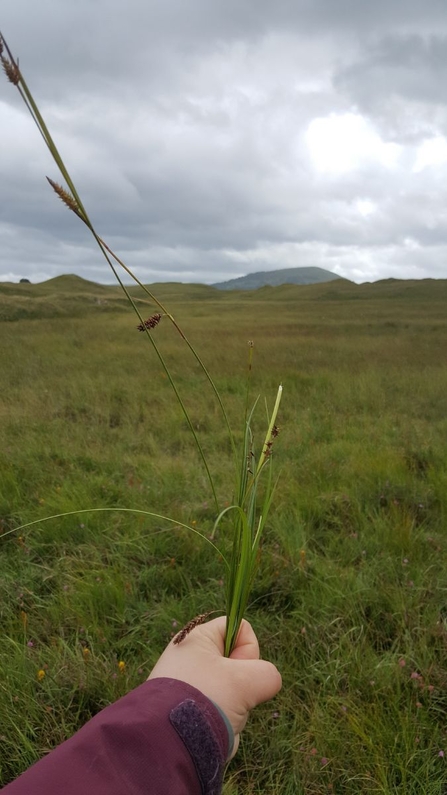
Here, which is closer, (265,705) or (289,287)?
(265,705)

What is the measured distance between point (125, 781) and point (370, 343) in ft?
39.1

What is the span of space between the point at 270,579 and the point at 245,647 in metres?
1.19

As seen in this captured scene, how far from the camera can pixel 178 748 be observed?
97 centimetres

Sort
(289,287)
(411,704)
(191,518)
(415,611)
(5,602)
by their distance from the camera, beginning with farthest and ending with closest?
(289,287) < (191,518) < (5,602) < (415,611) < (411,704)

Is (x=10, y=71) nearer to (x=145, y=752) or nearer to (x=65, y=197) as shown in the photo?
(x=65, y=197)

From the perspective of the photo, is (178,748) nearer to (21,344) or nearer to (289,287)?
(21,344)

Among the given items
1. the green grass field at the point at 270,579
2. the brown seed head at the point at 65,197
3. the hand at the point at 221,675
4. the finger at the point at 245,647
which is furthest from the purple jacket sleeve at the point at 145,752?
the brown seed head at the point at 65,197

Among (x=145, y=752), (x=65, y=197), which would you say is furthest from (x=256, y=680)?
(x=65, y=197)

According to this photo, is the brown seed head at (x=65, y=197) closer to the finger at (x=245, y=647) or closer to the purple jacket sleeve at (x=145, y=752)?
the purple jacket sleeve at (x=145, y=752)

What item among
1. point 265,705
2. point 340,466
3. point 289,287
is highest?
point 289,287

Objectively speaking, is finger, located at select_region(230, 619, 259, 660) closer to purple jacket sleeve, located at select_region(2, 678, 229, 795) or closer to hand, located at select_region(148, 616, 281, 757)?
hand, located at select_region(148, 616, 281, 757)

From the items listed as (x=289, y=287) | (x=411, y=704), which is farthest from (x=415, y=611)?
(x=289, y=287)

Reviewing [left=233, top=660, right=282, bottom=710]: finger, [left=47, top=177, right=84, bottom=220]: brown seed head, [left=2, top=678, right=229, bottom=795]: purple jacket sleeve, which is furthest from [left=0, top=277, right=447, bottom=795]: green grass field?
[left=2, top=678, right=229, bottom=795]: purple jacket sleeve

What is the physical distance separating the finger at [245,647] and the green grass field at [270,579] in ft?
1.93
